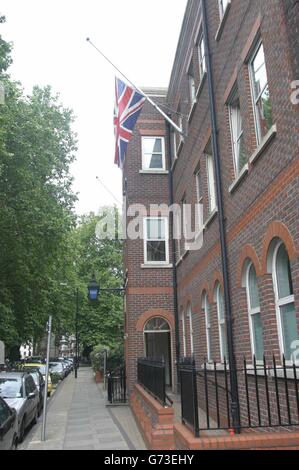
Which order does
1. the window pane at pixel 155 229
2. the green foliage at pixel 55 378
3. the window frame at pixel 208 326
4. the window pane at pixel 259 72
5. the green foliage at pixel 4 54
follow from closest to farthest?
the window pane at pixel 259 72 → the window frame at pixel 208 326 → the green foliage at pixel 4 54 → the window pane at pixel 155 229 → the green foliage at pixel 55 378

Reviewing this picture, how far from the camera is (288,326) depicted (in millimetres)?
6992

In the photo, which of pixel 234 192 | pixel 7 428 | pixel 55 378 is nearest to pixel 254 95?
pixel 234 192

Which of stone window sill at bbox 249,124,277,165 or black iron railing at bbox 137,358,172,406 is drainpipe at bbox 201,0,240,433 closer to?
black iron railing at bbox 137,358,172,406

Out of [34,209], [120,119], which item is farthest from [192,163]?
[34,209]

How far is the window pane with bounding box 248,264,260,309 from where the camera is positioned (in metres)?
8.38

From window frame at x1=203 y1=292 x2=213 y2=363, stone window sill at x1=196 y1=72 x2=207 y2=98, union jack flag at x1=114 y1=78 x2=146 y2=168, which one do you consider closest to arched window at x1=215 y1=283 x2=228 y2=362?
window frame at x1=203 y1=292 x2=213 y2=363

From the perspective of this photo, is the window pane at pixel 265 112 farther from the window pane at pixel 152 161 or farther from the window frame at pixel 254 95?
the window pane at pixel 152 161

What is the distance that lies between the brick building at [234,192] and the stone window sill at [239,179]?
0.03 metres

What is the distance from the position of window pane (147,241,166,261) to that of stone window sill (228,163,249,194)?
9.14 metres

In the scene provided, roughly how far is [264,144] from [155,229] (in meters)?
11.1

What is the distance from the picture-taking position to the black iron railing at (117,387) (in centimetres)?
1744

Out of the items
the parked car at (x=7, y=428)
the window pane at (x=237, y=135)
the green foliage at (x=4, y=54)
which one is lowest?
the parked car at (x=7, y=428)

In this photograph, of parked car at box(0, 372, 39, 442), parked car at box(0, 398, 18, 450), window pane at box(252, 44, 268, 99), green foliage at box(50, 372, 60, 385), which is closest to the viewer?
parked car at box(0, 398, 18, 450)

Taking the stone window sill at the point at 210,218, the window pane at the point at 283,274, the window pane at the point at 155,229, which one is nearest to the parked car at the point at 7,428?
the window pane at the point at 283,274
